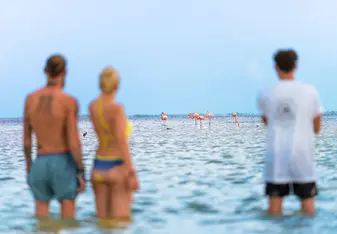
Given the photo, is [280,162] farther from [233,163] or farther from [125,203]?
[233,163]

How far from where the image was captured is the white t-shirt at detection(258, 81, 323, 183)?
5.87 meters

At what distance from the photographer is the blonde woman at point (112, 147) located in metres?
5.41

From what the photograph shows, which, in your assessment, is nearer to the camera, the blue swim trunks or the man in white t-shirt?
the blue swim trunks

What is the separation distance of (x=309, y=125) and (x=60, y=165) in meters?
2.65

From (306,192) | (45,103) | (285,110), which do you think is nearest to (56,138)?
(45,103)

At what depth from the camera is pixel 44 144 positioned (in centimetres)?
567

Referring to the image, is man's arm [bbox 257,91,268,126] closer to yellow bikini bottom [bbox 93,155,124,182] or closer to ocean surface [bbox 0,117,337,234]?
ocean surface [bbox 0,117,337,234]

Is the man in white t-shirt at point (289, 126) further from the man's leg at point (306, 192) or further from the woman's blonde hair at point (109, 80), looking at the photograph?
the woman's blonde hair at point (109, 80)

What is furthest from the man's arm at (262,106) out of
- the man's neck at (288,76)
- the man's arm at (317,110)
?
the man's arm at (317,110)

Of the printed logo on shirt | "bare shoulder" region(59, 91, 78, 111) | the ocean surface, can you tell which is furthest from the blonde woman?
the printed logo on shirt

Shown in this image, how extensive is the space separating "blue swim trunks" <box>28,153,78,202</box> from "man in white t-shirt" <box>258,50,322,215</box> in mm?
2102

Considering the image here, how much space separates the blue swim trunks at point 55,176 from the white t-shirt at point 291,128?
6.96 feet

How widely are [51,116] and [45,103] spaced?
0.15 metres

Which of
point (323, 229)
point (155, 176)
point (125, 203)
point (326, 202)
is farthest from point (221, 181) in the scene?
point (125, 203)
